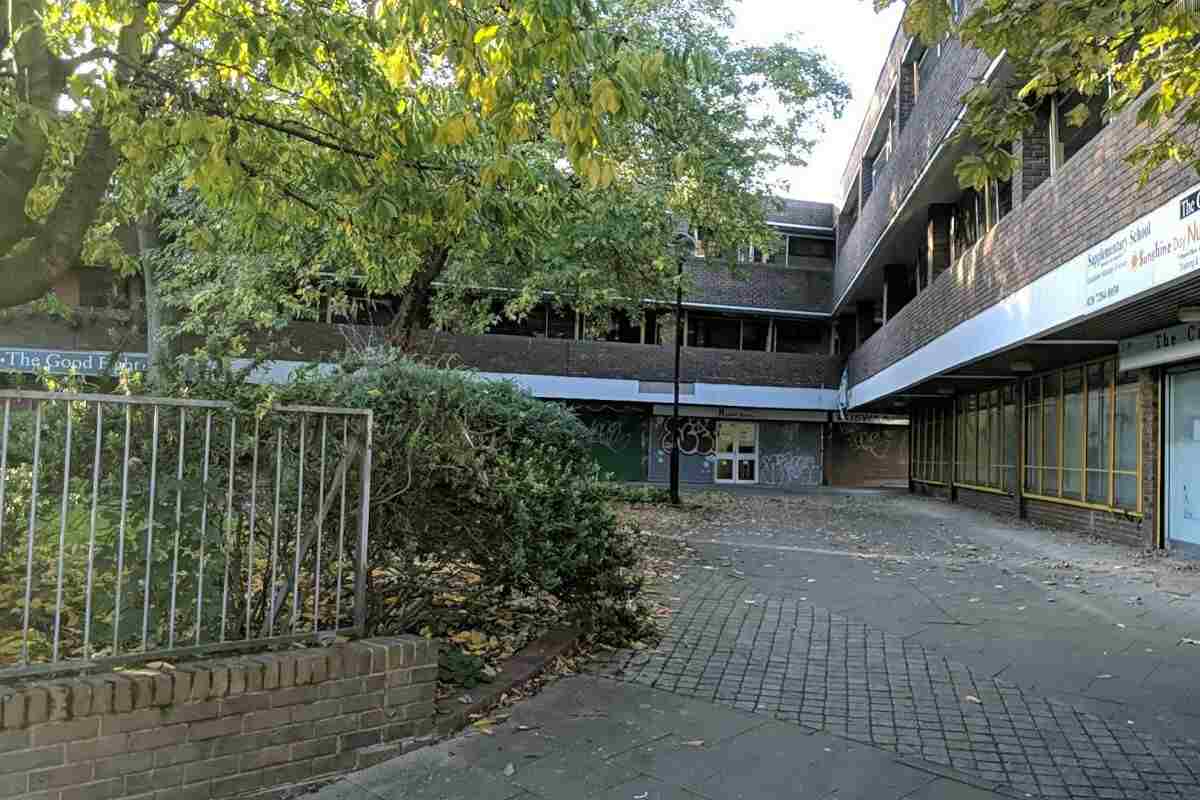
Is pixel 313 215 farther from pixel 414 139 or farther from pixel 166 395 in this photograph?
pixel 166 395

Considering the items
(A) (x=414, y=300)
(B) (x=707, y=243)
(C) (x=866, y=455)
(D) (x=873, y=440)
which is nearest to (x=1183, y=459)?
(B) (x=707, y=243)

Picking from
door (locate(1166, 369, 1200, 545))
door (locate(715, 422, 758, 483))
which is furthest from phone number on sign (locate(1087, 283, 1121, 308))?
door (locate(715, 422, 758, 483))

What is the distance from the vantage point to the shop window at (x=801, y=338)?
32.5 metres

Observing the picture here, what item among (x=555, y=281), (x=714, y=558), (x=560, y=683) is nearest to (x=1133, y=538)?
(x=714, y=558)

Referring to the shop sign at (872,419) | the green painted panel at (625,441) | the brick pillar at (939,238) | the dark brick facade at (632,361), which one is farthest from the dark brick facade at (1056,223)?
the shop sign at (872,419)

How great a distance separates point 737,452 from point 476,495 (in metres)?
27.4

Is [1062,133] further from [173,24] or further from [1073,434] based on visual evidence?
[173,24]

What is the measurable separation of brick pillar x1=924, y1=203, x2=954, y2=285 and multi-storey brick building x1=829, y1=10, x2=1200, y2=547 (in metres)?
0.03

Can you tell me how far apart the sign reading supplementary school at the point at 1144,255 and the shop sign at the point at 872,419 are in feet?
74.1

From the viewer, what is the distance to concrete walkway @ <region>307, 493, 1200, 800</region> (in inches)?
145

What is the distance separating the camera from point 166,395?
3631 millimetres

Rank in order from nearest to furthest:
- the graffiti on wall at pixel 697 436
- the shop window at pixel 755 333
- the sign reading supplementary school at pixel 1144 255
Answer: the sign reading supplementary school at pixel 1144 255 → the graffiti on wall at pixel 697 436 → the shop window at pixel 755 333

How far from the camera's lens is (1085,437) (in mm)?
13453

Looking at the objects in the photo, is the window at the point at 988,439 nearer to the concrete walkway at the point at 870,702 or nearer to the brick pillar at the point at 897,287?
the brick pillar at the point at 897,287
